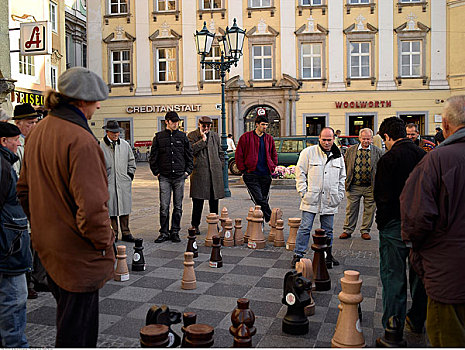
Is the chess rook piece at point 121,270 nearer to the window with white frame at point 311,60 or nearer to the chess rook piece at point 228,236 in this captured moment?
the chess rook piece at point 228,236

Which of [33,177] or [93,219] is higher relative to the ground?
[33,177]

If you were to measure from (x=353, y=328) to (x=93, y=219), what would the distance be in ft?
7.44

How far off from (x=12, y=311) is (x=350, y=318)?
8.42 ft

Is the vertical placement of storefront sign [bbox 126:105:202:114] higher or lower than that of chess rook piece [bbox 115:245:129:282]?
higher

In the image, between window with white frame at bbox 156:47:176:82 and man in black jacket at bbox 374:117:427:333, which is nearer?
man in black jacket at bbox 374:117:427:333

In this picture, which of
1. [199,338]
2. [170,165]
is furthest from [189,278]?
[170,165]

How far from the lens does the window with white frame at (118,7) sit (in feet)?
104

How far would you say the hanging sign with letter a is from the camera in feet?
47.2

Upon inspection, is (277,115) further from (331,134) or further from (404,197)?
(404,197)

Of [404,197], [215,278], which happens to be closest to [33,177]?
[404,197]

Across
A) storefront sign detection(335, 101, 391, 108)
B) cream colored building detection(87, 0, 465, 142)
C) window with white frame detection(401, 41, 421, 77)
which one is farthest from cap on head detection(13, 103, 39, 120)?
window with white frame detection(401, 41, 421, 77)

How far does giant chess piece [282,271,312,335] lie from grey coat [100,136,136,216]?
4.68 m

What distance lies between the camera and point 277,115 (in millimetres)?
30766

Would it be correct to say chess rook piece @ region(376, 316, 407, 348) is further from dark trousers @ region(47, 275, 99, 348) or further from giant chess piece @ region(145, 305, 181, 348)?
dark trousers @ region(47, 275, 99, 348)
